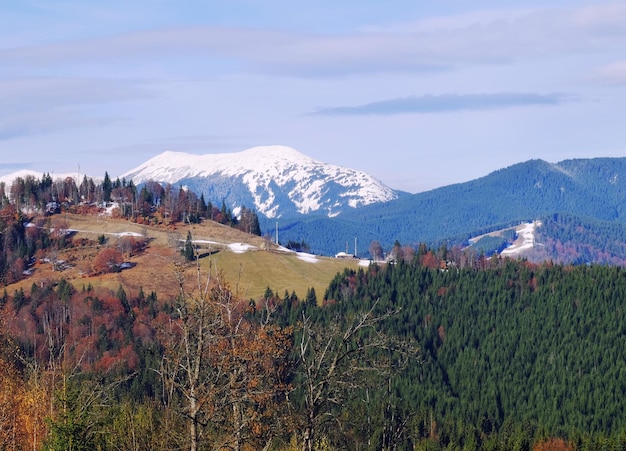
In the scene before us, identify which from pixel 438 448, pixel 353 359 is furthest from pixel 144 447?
pixel 438 448

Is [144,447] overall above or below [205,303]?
below

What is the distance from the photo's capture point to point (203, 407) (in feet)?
133

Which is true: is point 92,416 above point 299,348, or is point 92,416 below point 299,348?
below

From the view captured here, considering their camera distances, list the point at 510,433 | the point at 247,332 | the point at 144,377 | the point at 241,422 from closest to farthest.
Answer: the point at 241,422
the point at 247,332
the point at 510,433
the point at 144,377

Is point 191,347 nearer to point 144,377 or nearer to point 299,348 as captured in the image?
point 299,348

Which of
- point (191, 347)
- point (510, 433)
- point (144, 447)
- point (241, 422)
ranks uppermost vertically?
point (191, 347)

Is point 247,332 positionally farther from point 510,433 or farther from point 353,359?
point 510,433

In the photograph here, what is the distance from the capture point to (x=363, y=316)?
46312 millimetres

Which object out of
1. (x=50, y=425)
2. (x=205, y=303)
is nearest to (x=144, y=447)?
(x=50, y=425)

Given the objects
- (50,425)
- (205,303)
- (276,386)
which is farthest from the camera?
(50,425)

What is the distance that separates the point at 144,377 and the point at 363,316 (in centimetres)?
15485

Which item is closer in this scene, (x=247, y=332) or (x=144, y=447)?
(x=247, y=332)

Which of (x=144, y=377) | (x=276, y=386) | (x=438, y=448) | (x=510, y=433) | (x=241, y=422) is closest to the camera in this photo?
(x=241, y=422)

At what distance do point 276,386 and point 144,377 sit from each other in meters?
154
